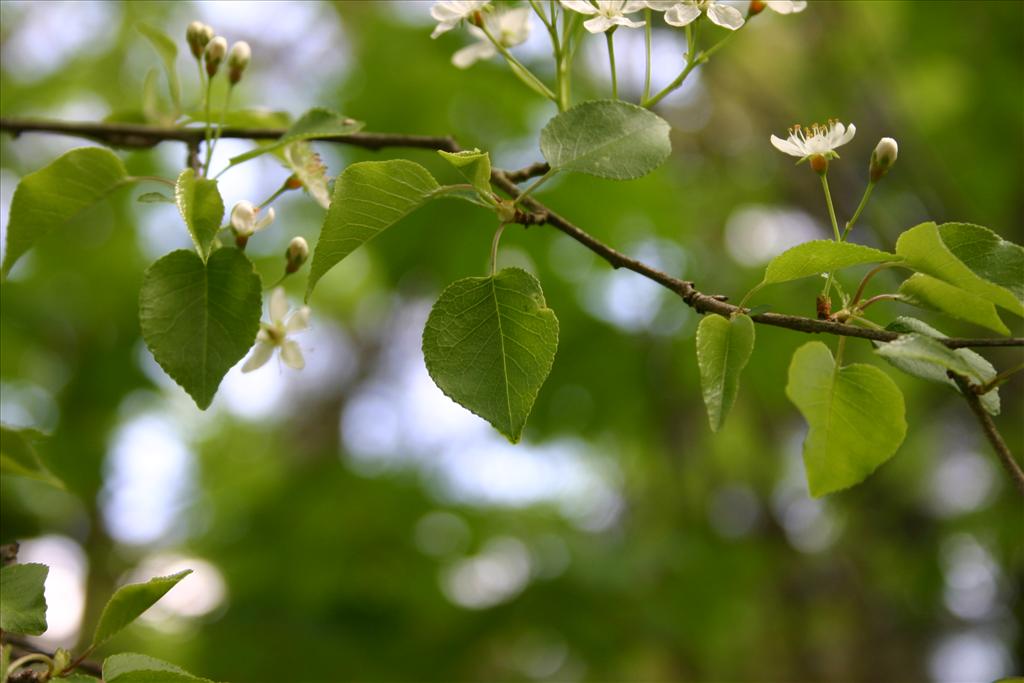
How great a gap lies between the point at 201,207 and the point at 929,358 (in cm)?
54

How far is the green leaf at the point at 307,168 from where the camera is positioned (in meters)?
0.90

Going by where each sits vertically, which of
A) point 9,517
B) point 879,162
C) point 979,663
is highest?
point 879,162

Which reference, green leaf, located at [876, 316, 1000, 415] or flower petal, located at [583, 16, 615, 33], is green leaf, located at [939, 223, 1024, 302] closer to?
green leaf, located at [876, 316, 1000, 415]

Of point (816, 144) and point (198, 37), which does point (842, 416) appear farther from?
point (198, 37)

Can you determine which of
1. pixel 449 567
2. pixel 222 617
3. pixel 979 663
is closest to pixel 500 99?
pixel 449 567

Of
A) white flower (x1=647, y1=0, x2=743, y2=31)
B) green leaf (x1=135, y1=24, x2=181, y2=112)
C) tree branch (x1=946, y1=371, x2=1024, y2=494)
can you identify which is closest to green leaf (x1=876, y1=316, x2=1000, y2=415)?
tree branch (x1=946, y1=371, x2=1024, y2=494)

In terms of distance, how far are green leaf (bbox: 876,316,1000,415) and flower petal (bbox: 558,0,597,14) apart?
346mm

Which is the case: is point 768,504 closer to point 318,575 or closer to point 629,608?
point 629,608

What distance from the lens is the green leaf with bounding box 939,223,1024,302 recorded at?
2.19ft

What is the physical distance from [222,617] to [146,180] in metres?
2.04

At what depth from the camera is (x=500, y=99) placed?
2.66 metres

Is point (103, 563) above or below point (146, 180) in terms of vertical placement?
below

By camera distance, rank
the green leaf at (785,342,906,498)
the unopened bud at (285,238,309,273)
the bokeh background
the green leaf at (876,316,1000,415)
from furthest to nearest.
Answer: the bokeh background
the unopened bud at (285,238,309,273)
the green leaf at (785,342,906,498)
the green leaf at (876,316,1000,415)

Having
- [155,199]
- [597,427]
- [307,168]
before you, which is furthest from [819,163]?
[597,427]
